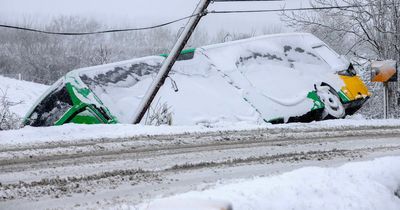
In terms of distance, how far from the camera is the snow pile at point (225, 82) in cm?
1097

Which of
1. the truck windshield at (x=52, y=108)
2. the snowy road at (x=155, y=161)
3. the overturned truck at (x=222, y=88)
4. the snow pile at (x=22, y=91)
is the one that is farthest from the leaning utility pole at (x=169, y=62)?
the snow pile at (x=22, y=91)

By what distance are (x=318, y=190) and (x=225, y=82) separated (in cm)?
679

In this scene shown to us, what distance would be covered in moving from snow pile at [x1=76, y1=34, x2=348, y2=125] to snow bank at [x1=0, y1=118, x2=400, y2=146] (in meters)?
0.71

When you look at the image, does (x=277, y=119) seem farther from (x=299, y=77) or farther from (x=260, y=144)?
(x=260, y=144)

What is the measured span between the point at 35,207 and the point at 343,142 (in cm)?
558

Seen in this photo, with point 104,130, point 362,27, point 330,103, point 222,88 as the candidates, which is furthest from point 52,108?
point 362,27

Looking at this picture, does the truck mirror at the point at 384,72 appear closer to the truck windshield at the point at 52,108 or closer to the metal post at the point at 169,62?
the metal post at the point at 169,62

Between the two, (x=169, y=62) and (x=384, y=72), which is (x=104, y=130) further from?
(x=384, y=72)

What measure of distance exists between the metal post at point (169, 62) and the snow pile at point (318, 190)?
575cm

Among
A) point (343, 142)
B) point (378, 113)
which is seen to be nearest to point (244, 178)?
point (343, 142)

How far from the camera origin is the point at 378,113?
18047 millimetres

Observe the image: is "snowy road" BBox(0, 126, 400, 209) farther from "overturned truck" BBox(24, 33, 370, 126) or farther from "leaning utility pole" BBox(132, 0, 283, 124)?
"leaning utility pole" BBox(132, 0, 283, 124)

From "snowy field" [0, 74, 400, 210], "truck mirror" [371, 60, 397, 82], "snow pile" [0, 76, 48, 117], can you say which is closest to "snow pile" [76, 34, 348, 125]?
"truck mirror" [371, 60, 397, 82]

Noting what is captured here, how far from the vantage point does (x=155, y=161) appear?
257 inches
